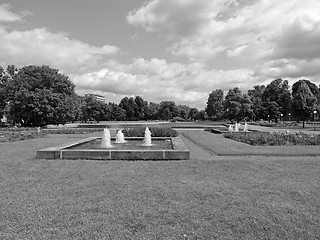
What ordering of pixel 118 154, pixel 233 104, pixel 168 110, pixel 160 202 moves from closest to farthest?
pixel 160 202 < pixel 118 154 < pixel 233 104 < pixel 168 110

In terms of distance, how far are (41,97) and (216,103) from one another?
53.8 meters

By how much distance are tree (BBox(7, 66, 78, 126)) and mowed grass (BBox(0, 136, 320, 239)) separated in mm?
27507

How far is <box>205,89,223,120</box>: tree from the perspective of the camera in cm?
7650

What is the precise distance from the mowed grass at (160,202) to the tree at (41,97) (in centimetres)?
2751

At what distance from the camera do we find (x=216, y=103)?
76.9 m

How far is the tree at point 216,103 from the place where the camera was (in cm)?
7650

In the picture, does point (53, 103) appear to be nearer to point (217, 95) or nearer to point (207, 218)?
point (207, 218)

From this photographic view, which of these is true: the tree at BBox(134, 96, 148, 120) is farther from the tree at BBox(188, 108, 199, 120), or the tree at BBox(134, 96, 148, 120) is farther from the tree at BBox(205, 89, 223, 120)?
the tree at BBox(205, 89, 223, 120)

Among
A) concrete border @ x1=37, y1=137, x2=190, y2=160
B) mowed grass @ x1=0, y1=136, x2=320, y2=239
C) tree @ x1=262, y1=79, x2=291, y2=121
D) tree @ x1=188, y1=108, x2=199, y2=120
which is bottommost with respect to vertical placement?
mowed grass @ x1=0, y1=136, x2=320, y2=239

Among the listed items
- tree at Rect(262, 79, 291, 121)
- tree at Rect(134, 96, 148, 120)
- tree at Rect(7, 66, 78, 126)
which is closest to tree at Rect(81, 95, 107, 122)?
tree at Rect(134, 96, 148, 120)

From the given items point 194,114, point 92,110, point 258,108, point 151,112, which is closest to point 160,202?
point 258,108

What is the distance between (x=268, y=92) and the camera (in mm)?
65438

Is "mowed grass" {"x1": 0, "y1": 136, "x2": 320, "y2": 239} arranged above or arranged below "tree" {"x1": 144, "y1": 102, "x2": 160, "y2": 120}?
below

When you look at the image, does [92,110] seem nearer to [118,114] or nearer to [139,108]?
[118,114]
